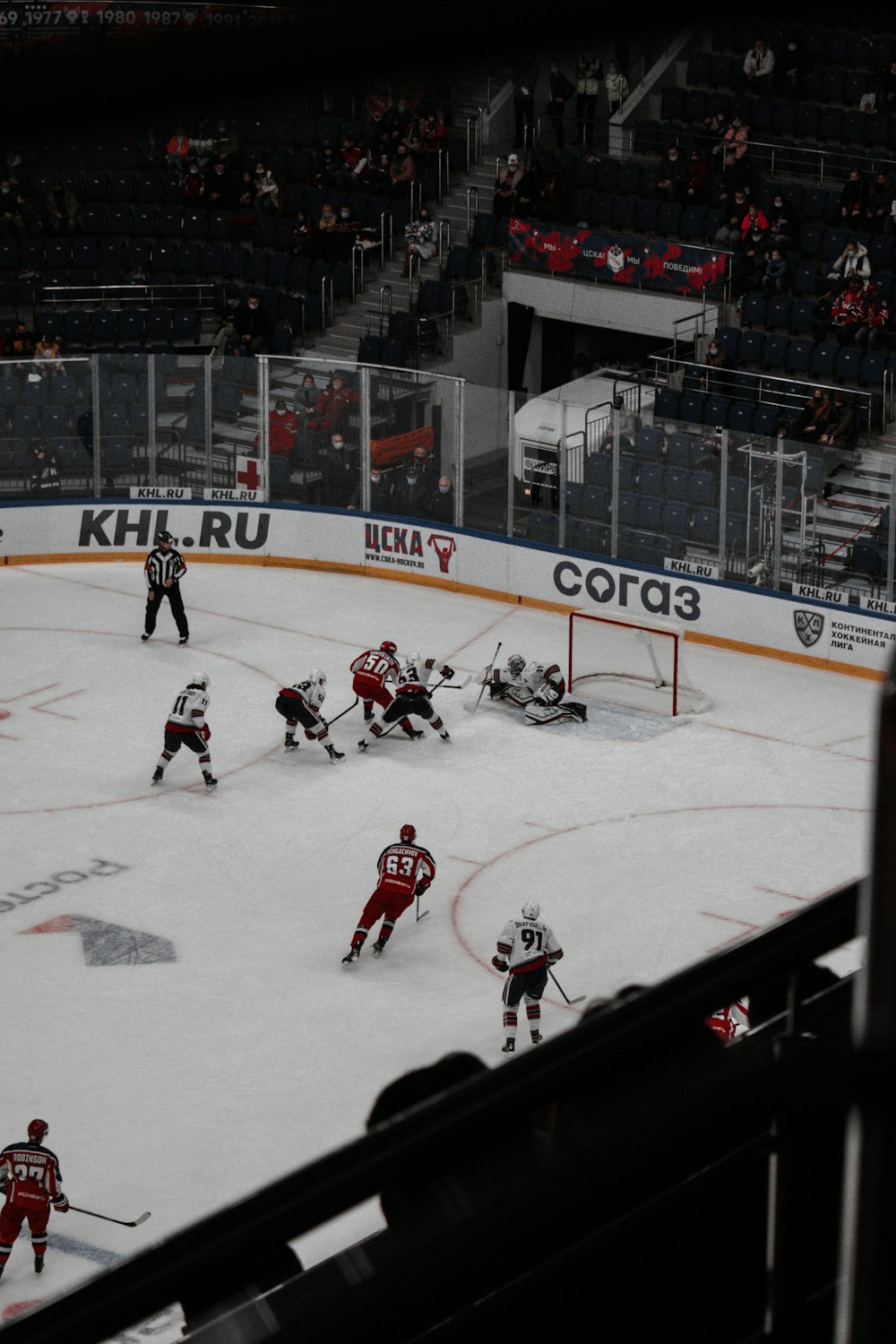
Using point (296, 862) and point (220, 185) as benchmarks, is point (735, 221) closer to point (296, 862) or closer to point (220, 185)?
point (220, 185)

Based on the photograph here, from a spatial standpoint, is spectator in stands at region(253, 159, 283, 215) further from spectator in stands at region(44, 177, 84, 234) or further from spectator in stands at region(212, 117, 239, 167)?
spectator in stands at region(44, 177, 84, 234)

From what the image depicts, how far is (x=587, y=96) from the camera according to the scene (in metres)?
31.0

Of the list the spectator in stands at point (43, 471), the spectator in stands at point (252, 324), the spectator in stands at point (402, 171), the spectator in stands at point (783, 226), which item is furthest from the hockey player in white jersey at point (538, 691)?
the spectator in stands at point (402, 171)

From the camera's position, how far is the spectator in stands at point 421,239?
29.9 meters

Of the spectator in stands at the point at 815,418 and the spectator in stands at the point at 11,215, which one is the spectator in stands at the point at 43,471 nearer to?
the spectator in stands at the point at 11,215

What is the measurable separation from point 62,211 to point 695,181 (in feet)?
32.0

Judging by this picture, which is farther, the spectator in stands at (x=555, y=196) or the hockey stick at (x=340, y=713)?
the spectator in stands at (x=555, y=196)

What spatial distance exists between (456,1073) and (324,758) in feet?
56.9

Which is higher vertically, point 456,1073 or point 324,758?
point 456,1073

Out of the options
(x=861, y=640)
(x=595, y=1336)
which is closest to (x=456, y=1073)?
(x=595, y=1336)

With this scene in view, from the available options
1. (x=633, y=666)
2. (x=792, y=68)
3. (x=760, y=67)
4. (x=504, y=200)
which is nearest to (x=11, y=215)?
(x=504, y=200)

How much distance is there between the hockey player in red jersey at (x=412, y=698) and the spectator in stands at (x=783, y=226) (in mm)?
10405

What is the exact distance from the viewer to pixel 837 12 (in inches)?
44.9

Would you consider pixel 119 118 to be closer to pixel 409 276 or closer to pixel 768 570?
pixel 768 570
